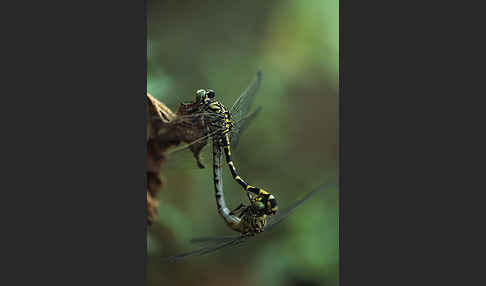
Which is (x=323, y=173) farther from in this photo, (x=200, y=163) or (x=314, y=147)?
(x=200, y=163)

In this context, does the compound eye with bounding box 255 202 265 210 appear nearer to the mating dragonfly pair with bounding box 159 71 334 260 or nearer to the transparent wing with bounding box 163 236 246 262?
the mating dragonfly pair with bounding box 159 71 334 260

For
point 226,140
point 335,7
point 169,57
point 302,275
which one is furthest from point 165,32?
point 302,275

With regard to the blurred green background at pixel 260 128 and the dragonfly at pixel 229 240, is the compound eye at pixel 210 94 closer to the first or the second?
the blurred green background at pixel 260 128

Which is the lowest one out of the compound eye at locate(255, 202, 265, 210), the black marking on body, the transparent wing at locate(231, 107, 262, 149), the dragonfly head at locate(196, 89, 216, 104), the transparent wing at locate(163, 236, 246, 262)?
the transparent wing at locate(163, 236, 246, 262)

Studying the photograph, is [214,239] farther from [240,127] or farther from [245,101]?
[245,101]

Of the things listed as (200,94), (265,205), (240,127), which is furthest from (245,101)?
(265,205)

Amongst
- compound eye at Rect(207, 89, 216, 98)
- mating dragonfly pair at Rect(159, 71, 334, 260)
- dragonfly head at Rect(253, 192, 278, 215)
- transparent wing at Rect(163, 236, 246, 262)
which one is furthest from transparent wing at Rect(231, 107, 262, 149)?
transparent wing at Rect(163, 236, 246, 262)

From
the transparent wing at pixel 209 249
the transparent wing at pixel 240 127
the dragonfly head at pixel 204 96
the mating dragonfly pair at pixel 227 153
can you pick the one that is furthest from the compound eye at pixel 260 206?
the dragonfly head at pixel 204 96
